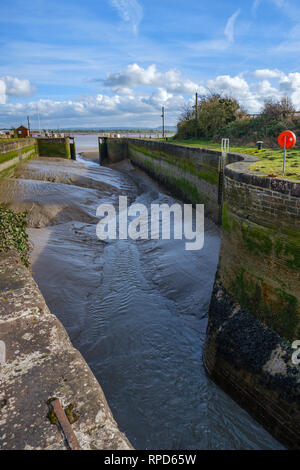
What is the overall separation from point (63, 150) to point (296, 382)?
36068 millimetres

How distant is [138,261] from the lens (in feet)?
36.0

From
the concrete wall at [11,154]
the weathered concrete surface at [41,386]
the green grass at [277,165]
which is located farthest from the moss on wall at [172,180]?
the weathered concrete surface at [41,386]

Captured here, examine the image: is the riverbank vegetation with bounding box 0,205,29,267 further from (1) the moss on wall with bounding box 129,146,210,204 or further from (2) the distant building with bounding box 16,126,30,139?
(2) the distant building with bounding box 16,126,30,139

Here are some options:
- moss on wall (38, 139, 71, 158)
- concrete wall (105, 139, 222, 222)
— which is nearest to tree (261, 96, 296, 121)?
concrete wall (105, 139, 222, 222)

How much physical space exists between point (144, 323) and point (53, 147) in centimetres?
3327

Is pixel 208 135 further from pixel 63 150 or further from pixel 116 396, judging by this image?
pixel 116 396

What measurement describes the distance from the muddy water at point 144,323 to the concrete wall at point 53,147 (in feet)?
76.3

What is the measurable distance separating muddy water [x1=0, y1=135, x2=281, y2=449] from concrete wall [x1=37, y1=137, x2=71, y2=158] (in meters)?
23.3

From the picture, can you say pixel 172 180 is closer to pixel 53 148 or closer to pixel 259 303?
pixel 259 303

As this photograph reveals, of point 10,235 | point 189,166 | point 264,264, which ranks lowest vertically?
point 264,264

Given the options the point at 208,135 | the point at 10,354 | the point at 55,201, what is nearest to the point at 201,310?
the point at 10,354

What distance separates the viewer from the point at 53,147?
120 feet

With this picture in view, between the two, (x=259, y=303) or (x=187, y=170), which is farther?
(x=187, y=170)

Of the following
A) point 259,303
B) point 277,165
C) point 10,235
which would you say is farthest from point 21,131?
point 259,303
